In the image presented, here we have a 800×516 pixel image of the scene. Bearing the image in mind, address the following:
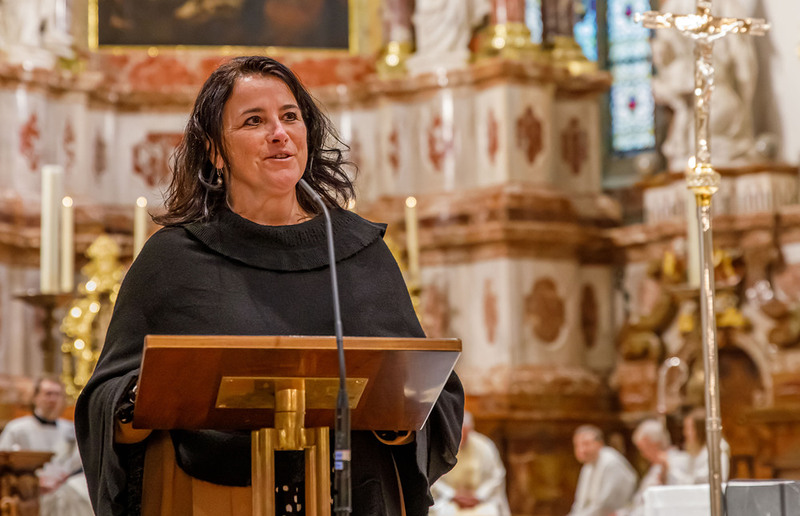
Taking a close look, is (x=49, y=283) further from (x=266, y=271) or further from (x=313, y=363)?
(x=313, y=363)

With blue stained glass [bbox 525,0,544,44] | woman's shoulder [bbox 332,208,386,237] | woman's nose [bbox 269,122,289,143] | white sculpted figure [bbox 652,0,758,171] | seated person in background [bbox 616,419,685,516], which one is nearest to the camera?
woman's nose [bbox 269,122,289,143]

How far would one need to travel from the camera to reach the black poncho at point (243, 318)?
2.85 meters

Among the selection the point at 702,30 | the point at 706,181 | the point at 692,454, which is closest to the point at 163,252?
the point at 706,181

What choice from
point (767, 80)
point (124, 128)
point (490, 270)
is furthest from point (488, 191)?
point (124, 128)

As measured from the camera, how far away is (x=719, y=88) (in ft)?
36.3

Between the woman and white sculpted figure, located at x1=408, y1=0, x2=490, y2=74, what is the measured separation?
894 centimetres

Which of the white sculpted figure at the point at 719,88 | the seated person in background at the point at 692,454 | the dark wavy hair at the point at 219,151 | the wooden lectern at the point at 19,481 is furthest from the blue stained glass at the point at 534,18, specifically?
the dark wavy hair at the point at 219,151

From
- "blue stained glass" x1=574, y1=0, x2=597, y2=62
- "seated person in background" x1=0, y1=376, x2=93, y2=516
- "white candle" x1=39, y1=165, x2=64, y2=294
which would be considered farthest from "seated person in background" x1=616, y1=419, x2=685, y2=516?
"blue stained glass" x1=574, y1=0, x2=597, y2=62

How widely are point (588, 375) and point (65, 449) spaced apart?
15.1ft

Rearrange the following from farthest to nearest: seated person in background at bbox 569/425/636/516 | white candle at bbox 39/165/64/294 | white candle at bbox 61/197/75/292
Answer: seated person in background at bbox 569/425/636/516 < white candle at bbox 61/197/75/292 < white candle at bbox 39/165/64/294

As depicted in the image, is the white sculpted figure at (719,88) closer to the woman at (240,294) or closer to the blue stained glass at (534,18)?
the blue stained glass at (534,18)

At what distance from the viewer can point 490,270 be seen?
1145 cm

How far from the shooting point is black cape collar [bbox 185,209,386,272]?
3023 mm

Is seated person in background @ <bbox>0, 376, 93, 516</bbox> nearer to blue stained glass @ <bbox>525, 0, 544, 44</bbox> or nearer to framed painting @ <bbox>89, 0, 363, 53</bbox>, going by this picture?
framed painting @ <bbox>89, 0, 363, 53</bbox>
